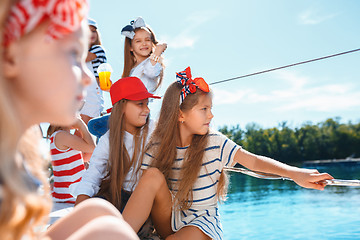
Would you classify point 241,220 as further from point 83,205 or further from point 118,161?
point 83,205

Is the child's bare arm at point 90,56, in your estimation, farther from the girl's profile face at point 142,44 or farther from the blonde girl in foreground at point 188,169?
the blonde girl in foreground at point 188,169

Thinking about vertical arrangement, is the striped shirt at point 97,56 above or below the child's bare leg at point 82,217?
above

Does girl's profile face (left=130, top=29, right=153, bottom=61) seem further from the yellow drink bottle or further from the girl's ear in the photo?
the girl's ear

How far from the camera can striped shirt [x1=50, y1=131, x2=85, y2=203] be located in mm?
2332

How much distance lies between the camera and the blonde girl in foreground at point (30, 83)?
545mm

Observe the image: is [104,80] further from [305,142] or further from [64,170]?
[305,142]

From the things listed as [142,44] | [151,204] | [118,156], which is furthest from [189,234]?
[142,44]

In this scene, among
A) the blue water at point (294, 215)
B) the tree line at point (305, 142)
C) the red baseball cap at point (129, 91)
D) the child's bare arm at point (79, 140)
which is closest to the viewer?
the red baseball cap at point (129, 91)

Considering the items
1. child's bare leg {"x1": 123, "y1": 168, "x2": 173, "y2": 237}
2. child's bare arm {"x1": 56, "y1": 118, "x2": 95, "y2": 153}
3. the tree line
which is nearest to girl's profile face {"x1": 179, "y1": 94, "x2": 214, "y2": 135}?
child's bare leg {"x1": 123, "y1": 168, "x2": 173, "y2": 237}

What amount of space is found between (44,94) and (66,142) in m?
1.83

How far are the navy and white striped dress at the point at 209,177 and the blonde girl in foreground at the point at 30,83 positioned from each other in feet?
3.61

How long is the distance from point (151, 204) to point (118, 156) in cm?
44

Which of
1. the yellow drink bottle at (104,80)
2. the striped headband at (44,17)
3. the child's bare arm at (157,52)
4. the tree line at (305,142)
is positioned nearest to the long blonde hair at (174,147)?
the child's bare arm at (157,52)

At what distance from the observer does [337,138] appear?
4484 centimetres
